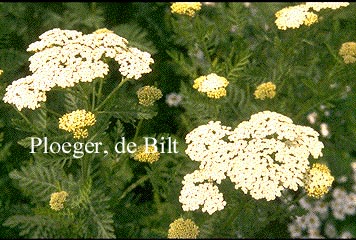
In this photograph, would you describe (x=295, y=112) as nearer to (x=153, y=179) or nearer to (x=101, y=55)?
(x=153, y=179)

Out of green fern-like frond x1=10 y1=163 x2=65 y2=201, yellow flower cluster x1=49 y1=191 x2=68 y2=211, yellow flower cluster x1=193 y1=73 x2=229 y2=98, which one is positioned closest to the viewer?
yellow flower cluster x1=49 y1=191 x2=68 y2=211

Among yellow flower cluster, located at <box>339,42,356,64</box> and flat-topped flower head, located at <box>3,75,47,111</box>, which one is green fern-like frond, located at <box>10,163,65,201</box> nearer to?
flat-topped flower head, located at <box>3,75,47,111</box>

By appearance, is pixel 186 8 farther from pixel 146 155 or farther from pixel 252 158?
pixel 252 158

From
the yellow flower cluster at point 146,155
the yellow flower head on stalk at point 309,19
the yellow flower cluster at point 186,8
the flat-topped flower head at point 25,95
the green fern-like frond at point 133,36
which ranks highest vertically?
the yellow flower cluster at point 186,8

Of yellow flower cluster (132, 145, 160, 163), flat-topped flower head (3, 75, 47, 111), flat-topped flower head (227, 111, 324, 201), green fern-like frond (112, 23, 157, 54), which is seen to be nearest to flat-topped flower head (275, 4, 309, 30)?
flat-topped flower head (227, 111, 324, 201)

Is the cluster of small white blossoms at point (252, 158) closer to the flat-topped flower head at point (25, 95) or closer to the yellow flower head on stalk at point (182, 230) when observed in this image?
the yellow flower head on stalk at point (182, 230)

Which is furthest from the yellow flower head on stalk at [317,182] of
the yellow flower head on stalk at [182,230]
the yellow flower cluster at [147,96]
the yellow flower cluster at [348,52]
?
the yellow flower cluster at [147,96]

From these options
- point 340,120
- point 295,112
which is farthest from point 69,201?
point 340,120
